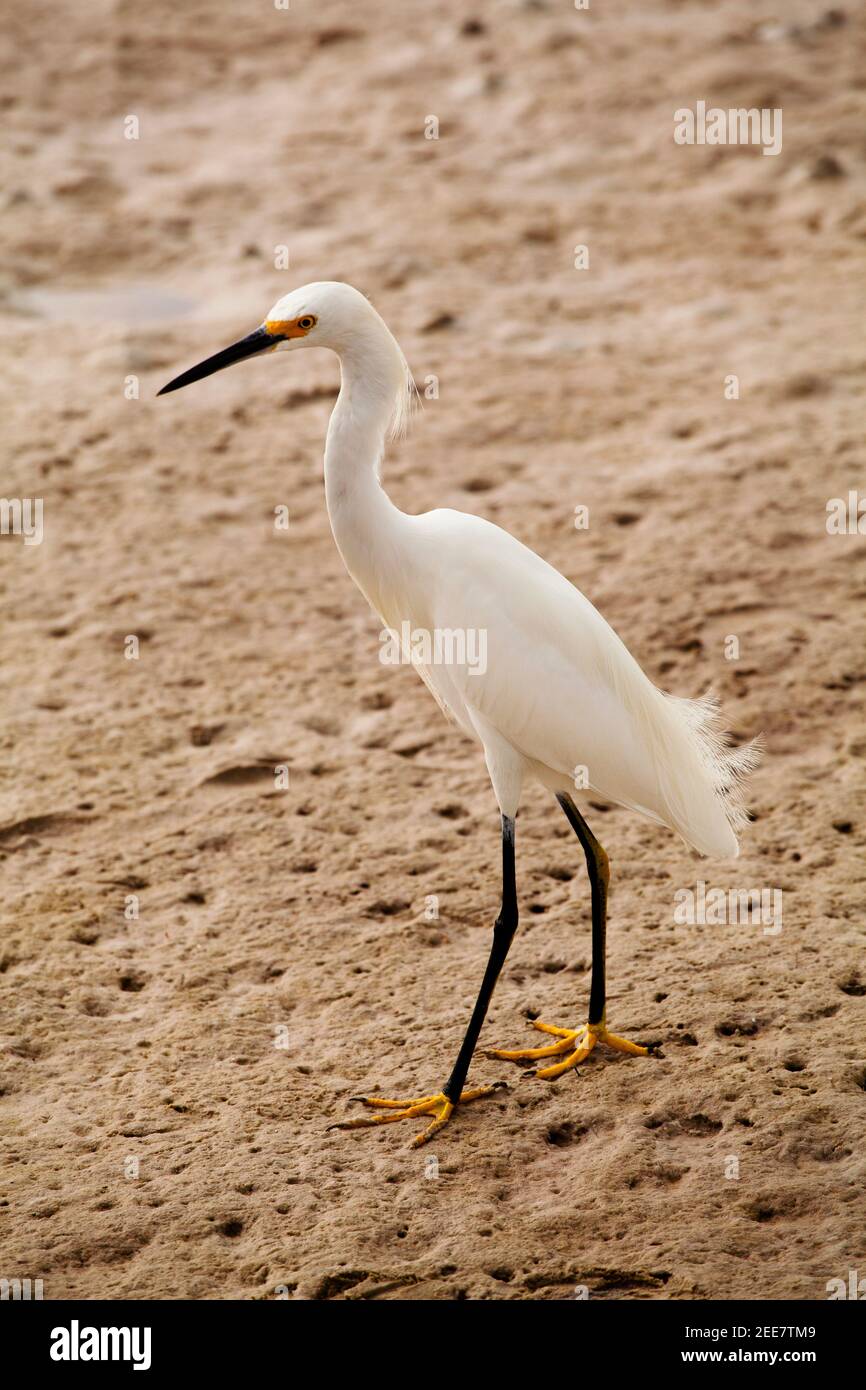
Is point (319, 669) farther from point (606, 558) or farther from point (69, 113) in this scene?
point (69, 113)

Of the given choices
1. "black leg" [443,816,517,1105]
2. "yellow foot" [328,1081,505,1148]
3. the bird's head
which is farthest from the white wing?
"yellow foot" [328,1081,505,1148]

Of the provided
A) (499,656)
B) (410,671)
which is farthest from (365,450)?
(410,671)

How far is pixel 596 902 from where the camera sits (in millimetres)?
4016

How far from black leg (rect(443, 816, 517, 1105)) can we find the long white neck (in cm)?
80

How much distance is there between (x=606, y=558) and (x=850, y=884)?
88.0 inches

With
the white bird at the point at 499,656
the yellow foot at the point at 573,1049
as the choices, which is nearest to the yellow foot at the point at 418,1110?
the white bird at the point at 499,656

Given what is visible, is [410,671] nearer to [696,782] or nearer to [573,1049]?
[696,782]

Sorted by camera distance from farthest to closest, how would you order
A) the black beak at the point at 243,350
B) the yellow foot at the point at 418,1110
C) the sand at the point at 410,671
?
1. the black beak at the point at 243,350
2. the yellow foot at the point at 418,1110
3. the sand at the point at 410,671

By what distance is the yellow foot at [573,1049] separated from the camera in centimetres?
396

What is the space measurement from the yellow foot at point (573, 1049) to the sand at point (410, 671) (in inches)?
2.3

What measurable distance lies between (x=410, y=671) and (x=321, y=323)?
87.9 inches

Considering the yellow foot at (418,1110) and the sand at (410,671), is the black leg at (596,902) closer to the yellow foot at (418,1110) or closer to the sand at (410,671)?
the sand at (410,671)

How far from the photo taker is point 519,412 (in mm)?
7574
